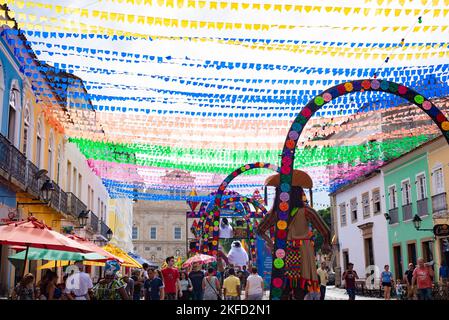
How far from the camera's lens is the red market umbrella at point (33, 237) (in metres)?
9.34

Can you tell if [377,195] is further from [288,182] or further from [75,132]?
[288,182]

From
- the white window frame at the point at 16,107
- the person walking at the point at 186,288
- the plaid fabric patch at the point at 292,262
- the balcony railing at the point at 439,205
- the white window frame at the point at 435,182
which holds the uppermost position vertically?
the white window frame at the point at 16,107

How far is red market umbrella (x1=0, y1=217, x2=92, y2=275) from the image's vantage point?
934 centimetres

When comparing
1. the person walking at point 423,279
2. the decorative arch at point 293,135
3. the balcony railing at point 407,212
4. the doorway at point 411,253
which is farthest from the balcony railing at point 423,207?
the decorative arch at point 293,135

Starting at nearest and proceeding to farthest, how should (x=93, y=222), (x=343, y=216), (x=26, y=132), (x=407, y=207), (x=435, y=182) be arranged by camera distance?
(x=26, y=132) < (x=435, y=182) < (x=407, y=207) < (x=93, y=222) < (x=343, y=216)

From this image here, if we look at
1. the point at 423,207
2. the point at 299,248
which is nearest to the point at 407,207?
the point at 423,207

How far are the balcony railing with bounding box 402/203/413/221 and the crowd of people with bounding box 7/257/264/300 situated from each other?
45.7ft

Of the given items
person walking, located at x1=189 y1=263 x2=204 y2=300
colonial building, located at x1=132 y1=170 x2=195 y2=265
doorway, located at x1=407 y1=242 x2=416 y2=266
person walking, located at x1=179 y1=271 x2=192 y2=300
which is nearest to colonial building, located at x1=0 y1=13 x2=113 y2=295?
person walking, located at x1=179 y1=271 x2=192 y2=300

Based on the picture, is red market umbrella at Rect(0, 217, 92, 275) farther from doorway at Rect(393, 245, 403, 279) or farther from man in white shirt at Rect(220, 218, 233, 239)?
doorway at Rect(393, 245, 403, 279)

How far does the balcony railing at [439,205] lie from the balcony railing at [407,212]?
2.61m

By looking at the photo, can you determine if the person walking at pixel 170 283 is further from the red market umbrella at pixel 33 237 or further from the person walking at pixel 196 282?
the red market umbrella at pixel 33 237

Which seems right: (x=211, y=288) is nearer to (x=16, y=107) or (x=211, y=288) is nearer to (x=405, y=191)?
(x=16, y=107)

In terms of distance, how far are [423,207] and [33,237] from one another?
19068 mm

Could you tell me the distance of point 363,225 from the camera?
105 feet
